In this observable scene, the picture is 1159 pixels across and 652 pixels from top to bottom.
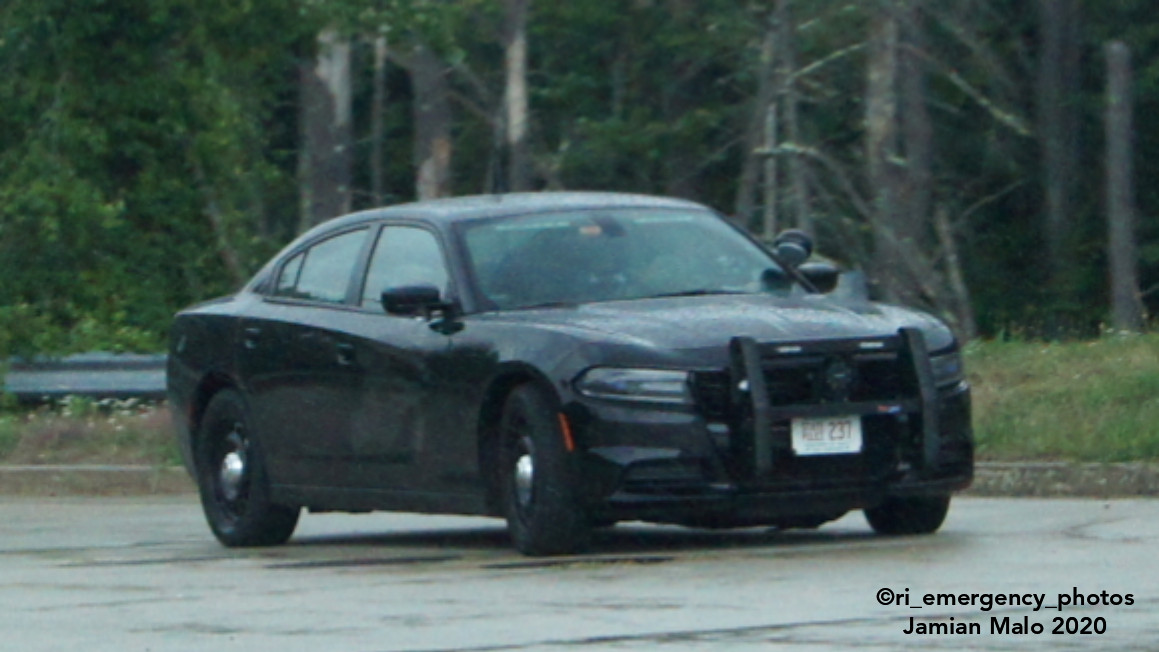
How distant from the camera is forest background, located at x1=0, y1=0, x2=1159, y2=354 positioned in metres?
21.3

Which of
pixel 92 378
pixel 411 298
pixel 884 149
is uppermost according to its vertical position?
pixel 411 298

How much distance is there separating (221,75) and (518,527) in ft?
47.4

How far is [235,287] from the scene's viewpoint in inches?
950

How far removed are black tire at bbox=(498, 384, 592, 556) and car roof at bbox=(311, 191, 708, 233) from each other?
1.20 meters

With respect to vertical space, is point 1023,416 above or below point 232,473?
below

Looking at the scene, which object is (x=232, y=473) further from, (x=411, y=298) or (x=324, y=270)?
(x=411, y=298)

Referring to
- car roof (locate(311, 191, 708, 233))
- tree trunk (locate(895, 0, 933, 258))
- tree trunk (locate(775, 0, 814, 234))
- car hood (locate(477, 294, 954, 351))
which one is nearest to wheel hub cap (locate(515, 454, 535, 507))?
car hood (locate(477, 294, 954, 351))

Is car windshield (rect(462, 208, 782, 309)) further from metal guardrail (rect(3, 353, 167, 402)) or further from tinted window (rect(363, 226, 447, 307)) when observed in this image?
metal guardrail (rect(3, 353, 167, 402))

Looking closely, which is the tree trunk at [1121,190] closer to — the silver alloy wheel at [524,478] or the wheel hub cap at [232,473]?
the wheel hub cap at [232,473]

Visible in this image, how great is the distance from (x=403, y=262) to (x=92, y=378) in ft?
22.1

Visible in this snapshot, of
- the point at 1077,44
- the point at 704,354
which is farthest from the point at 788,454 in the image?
the point at 1077,44

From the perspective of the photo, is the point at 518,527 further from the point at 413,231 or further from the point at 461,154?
the point at 461,154

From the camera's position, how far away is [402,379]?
9.78 metres

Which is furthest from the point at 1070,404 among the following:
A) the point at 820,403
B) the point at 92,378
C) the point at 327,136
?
the point at 327,136
